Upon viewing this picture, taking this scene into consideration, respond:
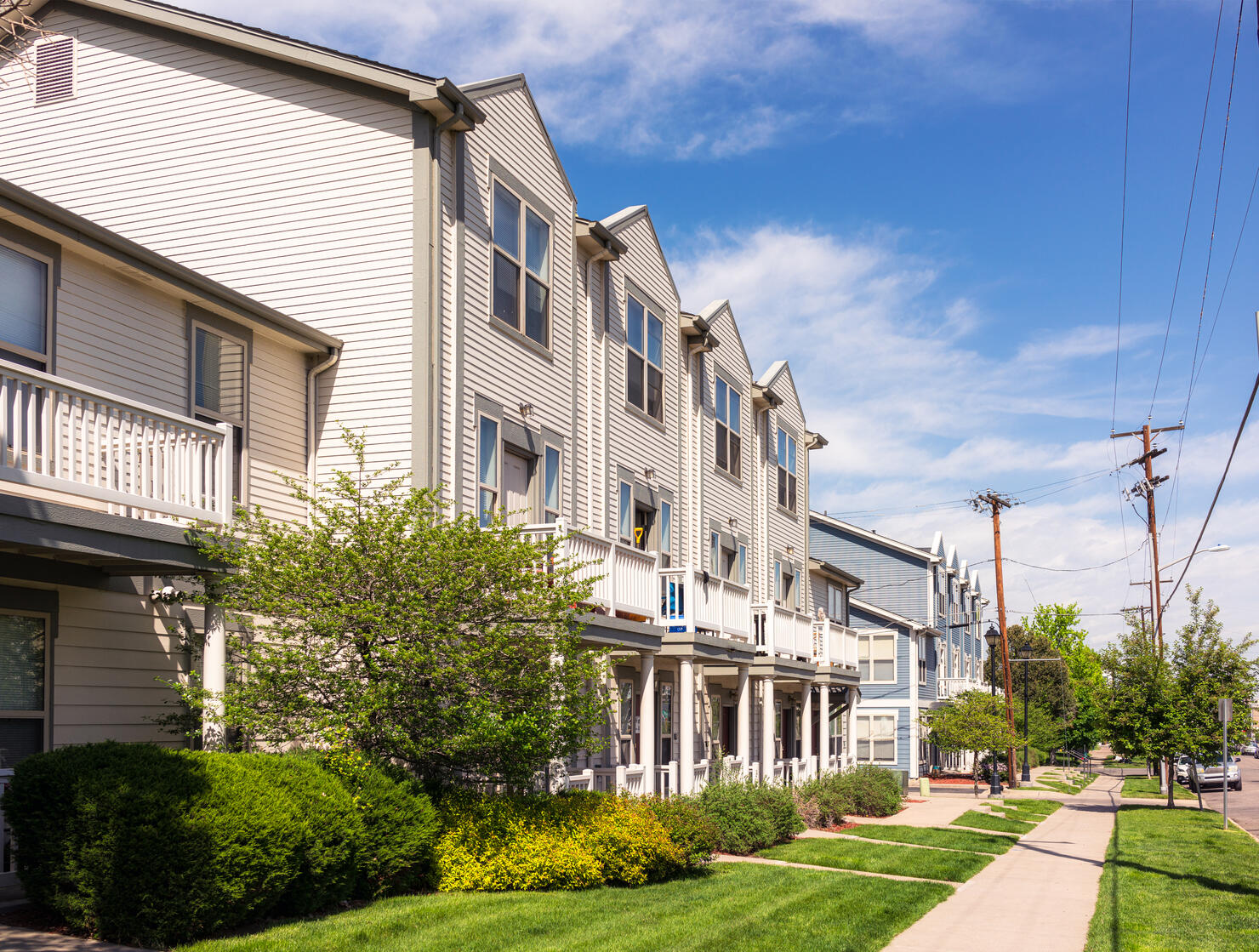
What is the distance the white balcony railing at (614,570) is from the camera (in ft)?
52.9

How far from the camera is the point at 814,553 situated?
2173 inches

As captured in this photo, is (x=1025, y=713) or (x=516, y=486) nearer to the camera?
(x=516, y=486)

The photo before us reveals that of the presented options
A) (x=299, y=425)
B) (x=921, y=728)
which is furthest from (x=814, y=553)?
(x=299, y=425)

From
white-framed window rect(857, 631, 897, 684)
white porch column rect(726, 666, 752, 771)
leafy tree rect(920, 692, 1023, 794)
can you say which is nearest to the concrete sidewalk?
white porch column rect(726, 666, 752, 771)

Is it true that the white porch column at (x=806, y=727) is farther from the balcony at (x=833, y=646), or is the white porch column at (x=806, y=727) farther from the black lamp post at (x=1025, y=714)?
the black lamp post at (x=1025, y=714)

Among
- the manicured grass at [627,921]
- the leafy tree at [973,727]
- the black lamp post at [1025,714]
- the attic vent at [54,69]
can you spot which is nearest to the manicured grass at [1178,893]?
the manicured grass at [627,921]

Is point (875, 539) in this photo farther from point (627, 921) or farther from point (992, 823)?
point (627, 921)

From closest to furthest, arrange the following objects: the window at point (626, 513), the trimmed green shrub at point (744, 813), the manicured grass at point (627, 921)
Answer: the manicured grass at point (627, 921) → the trimmed green shrub at point (744, 813) → the window at point (626, 513)

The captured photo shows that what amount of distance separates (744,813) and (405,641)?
8169mm

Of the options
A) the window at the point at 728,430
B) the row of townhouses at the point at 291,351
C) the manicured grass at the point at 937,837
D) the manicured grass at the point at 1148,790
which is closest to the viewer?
the row of townhouses at the point at 291,351

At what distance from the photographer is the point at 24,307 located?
38.5 feet

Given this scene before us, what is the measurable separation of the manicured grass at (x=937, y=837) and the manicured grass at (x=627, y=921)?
6.85 metres

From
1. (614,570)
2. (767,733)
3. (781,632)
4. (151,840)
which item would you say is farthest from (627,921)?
(781,632)

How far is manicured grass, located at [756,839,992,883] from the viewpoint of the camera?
16839 millimetres
